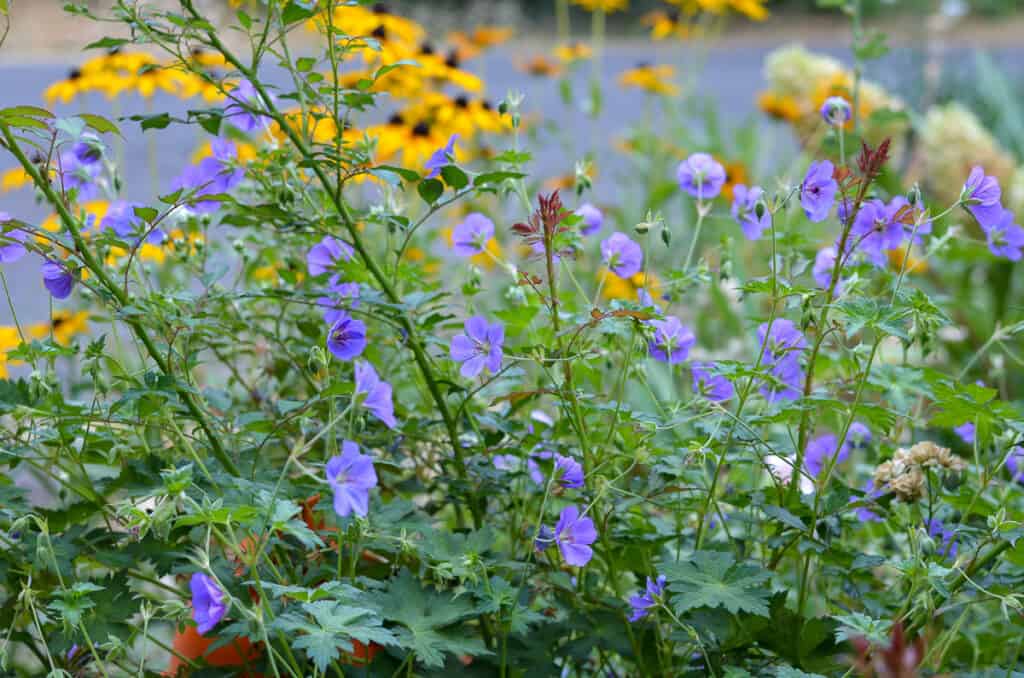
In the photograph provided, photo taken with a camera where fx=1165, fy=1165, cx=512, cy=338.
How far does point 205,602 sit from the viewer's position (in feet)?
2.81

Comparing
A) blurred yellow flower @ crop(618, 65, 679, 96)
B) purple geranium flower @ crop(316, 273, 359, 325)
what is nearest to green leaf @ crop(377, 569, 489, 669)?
purple geranium flower @ crop(316, 273, 359, 325)

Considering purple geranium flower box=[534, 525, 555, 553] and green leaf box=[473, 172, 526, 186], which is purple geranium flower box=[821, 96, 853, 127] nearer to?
green leaf box=[473, 172, 526, 186]

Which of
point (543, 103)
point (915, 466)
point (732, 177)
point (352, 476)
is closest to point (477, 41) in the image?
point (732, 177)

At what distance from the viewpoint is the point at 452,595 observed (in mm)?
1000

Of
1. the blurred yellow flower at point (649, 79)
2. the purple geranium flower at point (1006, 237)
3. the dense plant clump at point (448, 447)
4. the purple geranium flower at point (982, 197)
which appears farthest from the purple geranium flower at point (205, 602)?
the blurred yellow flower at point (649, 79)

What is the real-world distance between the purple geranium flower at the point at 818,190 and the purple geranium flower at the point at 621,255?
0.55 feet

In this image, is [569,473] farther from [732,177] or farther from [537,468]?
[732,177]

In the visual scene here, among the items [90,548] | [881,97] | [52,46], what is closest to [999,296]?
[881,97]

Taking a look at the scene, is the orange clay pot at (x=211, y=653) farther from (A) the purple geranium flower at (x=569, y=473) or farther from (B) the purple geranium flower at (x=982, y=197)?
(B) the purple geranium flower at (x=982, y=197)

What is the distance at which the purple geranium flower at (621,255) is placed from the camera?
1.15 metres

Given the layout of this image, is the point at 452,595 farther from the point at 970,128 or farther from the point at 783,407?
the point at 970,128

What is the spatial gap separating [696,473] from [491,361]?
0.26 metres

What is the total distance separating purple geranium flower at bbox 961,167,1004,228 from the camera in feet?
3.50

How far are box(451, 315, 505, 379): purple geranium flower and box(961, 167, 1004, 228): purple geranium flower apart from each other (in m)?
0.44
